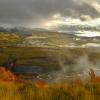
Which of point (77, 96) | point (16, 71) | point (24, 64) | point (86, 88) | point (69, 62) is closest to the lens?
point (77, 96)

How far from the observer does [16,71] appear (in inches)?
6019

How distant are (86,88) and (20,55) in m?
188

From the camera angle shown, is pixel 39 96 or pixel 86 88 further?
pixel 86 88

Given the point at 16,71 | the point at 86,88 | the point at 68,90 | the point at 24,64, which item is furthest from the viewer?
the point at 24,64

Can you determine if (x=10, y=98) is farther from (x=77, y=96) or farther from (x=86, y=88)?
(x=86, y=88)

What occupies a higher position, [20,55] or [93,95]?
[93,95]

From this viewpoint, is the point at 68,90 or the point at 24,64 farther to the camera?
the point at 24,64

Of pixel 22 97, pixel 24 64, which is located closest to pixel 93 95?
pixel 22 97

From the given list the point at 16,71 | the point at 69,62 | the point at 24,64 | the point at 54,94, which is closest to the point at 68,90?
the point at 54,94

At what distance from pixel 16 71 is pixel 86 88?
14633 cm

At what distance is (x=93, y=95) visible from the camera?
689cm

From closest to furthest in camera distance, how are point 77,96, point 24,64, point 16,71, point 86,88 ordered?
1. point 77,96
2. point 86,88
3. point 16,71
4. point 24,64

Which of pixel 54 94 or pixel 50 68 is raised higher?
pixel 54 94

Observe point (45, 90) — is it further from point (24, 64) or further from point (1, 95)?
point (24, 64)
